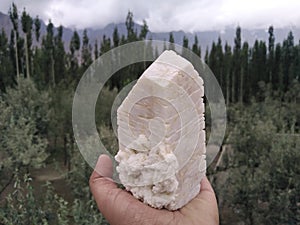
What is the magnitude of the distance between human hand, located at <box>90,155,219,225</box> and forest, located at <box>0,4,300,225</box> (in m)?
0.56

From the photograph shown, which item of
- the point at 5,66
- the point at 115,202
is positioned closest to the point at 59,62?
the point at 5,66

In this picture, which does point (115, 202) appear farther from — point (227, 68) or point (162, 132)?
point (227, 68)

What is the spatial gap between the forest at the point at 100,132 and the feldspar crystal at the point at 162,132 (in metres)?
0.39

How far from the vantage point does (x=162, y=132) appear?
1271 mm

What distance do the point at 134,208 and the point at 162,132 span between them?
312mm

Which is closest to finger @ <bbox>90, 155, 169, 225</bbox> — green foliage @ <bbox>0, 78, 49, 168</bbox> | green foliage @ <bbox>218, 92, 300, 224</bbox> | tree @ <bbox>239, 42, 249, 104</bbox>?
green foliage @ <bbox>218, 92, 300, 224</bbox>

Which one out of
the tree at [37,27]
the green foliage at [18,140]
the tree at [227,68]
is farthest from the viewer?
the tree at [37,27]

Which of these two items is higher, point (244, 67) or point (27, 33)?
point (27, 33)

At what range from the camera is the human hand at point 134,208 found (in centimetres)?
135

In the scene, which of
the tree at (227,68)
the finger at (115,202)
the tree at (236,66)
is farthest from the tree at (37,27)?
the finger at (115,202)

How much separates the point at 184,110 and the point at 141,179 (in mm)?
289

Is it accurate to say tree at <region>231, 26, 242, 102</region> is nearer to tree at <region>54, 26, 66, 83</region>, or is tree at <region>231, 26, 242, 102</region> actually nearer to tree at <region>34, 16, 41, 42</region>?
tree at <region>54, 26, 66, 83</region>

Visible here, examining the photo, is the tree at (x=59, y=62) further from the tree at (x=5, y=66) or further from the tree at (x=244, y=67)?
the tree at (x=244, y=67)

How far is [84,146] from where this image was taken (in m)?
1.89
